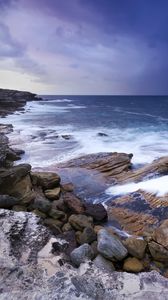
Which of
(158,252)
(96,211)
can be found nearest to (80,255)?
(158,252)

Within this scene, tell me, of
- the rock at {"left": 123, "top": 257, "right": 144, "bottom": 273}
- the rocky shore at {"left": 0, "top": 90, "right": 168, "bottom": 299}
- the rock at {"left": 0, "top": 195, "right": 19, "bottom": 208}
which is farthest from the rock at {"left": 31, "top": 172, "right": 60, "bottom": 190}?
the rock at {"left": 123, "top": 257, "right": 144, "bottom": 273}

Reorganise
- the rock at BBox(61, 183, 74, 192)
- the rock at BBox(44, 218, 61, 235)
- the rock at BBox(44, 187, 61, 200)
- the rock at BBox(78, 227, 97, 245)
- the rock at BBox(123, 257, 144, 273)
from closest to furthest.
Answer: the rock at BBox(123, 257, 144, 273)
the rock at BBox(78, 227, 97, 245)
the rock at BBox(44, 218, 61, 235)
the rock at BBox(44, 187, 61, 200)
the rock at BBox(61, 183, 74, 192)

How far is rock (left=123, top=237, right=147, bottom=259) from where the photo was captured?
7.36 metres

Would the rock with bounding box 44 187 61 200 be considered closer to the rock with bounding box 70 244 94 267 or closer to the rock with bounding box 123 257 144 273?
the rock with bounding box 70 244 94 267

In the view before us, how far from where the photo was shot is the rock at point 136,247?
7.36 m

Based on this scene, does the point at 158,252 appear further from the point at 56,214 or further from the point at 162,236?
the point at 56,214

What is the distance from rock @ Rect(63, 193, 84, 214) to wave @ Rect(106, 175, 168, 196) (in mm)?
1947

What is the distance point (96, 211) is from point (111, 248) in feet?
8.59

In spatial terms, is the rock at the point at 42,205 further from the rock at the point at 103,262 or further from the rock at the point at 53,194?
the rock at the point at 103,262

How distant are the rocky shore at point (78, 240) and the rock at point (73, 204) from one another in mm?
Result: 34

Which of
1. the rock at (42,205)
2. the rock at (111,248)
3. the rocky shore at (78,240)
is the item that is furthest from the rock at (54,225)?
the rock at (111,248)

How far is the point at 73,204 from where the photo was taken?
392 inches

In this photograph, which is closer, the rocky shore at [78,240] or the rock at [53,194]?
the rocky shore at [78,240]

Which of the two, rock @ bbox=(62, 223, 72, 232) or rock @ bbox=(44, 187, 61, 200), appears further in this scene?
rock @ bbox=(44, 187, 61, 200)
